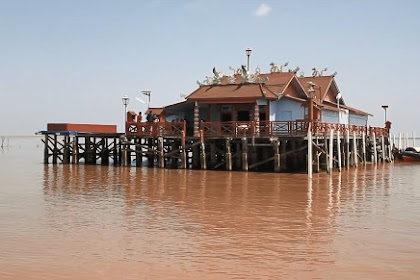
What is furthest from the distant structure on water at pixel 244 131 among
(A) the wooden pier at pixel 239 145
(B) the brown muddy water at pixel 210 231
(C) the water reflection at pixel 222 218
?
(B) the brown muddy water at pixel 210 231

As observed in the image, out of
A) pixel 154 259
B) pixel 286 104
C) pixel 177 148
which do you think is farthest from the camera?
pixel 177 148

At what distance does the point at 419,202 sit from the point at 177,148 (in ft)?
59.8

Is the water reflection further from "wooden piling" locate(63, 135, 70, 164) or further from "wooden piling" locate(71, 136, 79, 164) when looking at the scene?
"wooden piling" locate(63, 135, 70, 164)

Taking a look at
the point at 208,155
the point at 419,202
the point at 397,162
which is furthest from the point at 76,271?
the point at 397,162

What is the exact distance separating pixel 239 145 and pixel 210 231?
60.4 ft

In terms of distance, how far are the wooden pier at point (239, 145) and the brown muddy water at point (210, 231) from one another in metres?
5.15

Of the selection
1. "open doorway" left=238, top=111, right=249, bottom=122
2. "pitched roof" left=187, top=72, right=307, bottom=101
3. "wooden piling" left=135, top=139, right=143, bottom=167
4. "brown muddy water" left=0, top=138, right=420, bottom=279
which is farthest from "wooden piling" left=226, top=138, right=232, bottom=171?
"wooden piling" left=135, top=139, right=143, bottom=167

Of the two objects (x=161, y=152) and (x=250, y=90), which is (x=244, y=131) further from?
(x=161, y=152)

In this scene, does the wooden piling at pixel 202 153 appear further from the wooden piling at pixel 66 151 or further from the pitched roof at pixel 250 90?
the wooden piling at pixel 66 151

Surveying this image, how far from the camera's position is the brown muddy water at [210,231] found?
30.0 feet

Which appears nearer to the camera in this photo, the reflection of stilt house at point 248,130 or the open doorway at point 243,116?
the reflection of stilt house at point 248,130

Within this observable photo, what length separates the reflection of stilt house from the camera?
2831 centimetres

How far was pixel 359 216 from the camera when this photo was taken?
14.8 m

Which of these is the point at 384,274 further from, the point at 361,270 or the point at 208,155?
the point at 208,155
